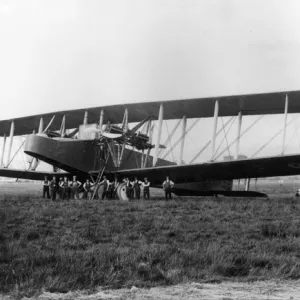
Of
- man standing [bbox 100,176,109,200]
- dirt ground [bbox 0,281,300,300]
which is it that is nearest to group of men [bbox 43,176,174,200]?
man standing [bbox 100,176,109,200]

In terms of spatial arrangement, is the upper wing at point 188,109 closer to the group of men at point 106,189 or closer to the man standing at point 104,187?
the group of men at point 106,189

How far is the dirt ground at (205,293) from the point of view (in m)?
3.75

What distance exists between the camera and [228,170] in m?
16.2

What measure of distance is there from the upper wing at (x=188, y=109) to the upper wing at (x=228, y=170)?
8.77 ft

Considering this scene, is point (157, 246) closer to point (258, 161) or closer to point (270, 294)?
point (270, 294)

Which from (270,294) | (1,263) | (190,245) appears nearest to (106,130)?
(190,245)

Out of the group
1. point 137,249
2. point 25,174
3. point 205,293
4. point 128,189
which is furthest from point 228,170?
point 205,293

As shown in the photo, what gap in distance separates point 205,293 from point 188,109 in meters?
14.3

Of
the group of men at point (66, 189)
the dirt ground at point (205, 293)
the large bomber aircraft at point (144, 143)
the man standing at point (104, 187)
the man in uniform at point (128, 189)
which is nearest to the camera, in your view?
the dirt ground at point (205, 293)

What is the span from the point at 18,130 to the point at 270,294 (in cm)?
2105

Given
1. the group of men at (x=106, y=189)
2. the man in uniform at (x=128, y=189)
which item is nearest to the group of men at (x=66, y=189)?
the group of men at (x=106, y=189)

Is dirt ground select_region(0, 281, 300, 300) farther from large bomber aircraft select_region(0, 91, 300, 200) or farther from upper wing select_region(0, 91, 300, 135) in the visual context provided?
upper wing select_region(0, 91, 300, 135)

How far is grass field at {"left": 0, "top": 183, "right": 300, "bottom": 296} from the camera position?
4352 millimetres

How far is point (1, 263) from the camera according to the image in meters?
4.82
